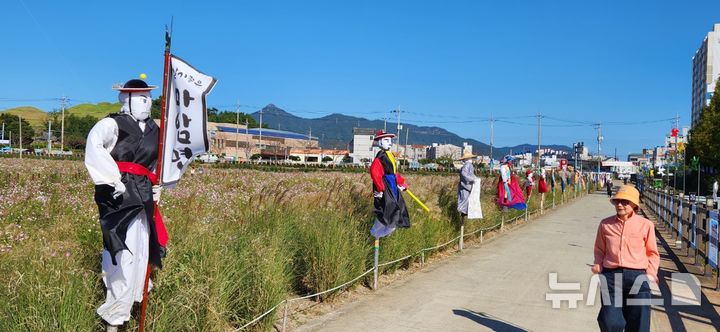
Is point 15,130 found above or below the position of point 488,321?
above

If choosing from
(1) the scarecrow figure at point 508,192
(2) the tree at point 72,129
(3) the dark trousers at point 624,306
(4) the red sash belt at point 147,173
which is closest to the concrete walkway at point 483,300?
(3) the dark trousers at point 624,306

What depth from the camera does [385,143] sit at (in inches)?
318

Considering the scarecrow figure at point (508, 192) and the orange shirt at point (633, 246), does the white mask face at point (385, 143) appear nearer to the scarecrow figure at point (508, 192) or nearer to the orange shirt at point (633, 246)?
the orange shirt at point (633, 246)

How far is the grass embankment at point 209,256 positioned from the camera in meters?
3.66

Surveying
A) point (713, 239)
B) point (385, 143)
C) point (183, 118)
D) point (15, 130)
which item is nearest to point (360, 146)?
point (15, 130)

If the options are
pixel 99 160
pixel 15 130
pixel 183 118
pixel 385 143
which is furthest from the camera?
pixel 15 130

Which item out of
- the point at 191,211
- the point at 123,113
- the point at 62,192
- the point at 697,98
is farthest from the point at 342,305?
the point at 697,98

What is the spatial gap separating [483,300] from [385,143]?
2.52m

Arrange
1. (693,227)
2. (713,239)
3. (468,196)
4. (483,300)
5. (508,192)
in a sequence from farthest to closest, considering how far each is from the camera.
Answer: (508,192) → (468,196) → (693,227) → (713,239) → (483,300)

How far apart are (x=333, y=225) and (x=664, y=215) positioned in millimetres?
14522

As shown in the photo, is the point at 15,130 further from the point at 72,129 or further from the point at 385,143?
the point at 385,143

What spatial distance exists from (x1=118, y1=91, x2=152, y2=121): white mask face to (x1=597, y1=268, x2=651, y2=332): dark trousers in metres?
3.94

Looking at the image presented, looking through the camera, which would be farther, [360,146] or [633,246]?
[360,146]

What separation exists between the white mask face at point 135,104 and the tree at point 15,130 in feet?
417
